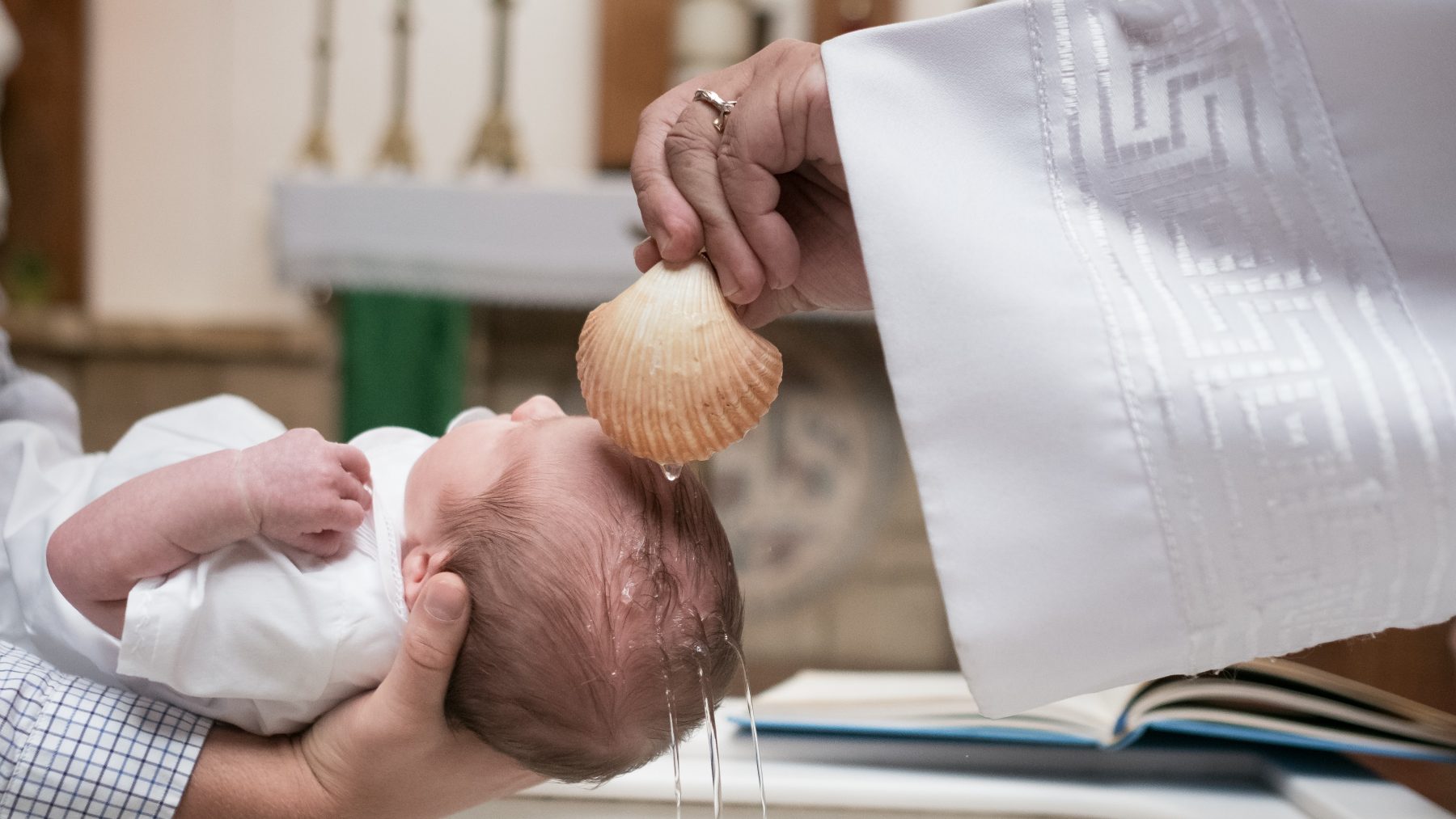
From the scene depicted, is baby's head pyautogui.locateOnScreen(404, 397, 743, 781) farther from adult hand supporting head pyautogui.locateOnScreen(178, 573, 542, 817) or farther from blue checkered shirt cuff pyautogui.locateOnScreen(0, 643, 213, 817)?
blue checkered shirt cuff pyautogui.locateOnScreen(0, 643, 213, 817)

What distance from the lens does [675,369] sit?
0.71m

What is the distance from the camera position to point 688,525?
0.83m

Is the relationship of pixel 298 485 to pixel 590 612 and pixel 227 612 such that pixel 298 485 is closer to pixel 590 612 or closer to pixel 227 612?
pixel 227 612

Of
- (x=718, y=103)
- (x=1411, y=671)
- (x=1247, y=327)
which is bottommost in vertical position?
A: (x=1411, y=671)

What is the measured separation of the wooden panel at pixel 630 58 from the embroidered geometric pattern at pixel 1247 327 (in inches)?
99.2

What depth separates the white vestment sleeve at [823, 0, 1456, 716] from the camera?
607 millimetres

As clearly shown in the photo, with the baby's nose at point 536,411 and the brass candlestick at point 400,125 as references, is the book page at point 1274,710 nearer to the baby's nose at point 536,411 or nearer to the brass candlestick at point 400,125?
the baby's nose at point 536,411

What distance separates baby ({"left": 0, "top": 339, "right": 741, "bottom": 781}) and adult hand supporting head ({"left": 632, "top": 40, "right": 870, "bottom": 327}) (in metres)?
0.17

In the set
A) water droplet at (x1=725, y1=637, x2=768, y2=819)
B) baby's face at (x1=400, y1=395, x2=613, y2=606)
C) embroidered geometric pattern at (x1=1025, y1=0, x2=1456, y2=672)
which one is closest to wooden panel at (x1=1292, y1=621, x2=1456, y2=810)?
embroidered geometric pattern at (x1=1025, y1=0, x2=1456, y2=672)

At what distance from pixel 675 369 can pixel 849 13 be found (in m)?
2.62

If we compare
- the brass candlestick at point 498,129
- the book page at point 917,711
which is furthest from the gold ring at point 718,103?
the brass candlestick at point 498,129

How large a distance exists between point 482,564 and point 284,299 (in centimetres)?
274

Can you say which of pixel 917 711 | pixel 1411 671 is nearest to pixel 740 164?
pixel 917 711

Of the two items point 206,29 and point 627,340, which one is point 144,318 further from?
point 627,340
